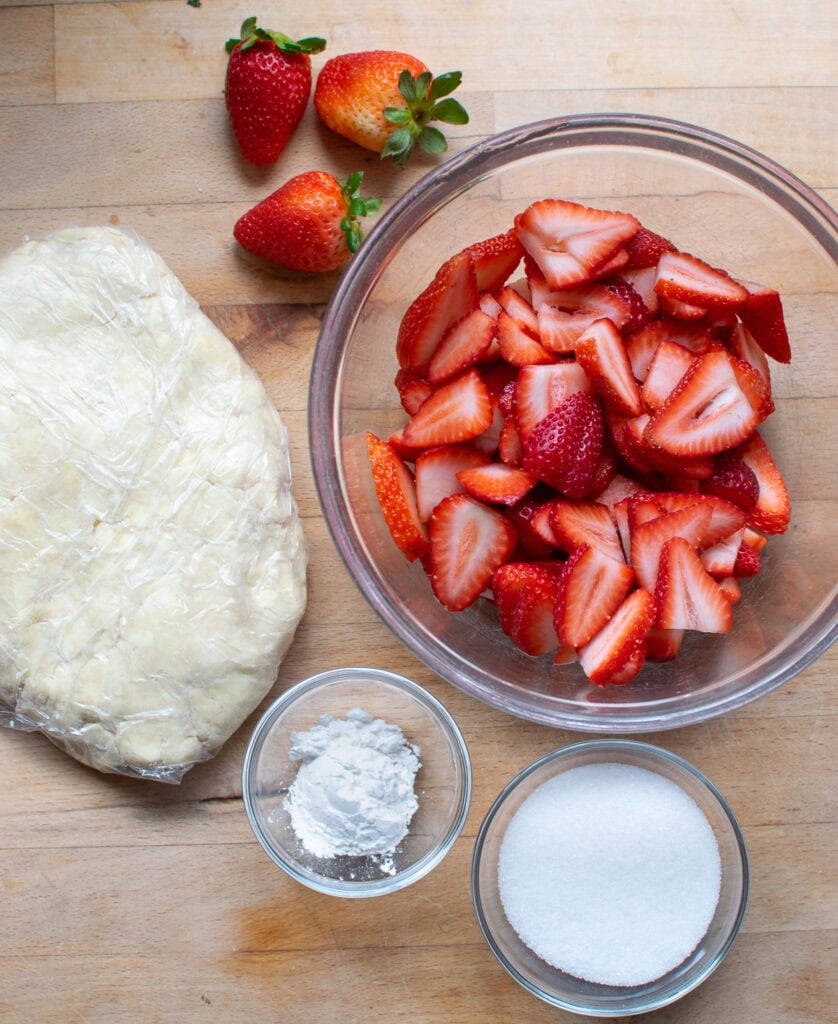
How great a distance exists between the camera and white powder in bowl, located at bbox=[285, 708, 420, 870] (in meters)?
1.16

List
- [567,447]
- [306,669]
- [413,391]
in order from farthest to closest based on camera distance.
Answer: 1. [306,669]
2. [413,391]
3. [567,447]

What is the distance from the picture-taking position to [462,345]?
107cm

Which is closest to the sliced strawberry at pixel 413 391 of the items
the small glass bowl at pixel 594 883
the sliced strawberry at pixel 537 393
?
the sliced strawberry at pixel 537 393

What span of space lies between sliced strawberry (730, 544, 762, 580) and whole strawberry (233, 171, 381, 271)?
0.57m

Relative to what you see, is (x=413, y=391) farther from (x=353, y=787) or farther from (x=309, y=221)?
(x=353, y=787)

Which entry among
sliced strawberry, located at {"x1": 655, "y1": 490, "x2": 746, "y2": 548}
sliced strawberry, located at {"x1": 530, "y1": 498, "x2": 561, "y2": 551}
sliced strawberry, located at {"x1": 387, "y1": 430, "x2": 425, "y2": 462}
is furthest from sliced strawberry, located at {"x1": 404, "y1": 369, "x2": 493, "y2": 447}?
sliced strawberry, located at {"x1": 655, "y1": 490, "x2": 746, "y2": 548}

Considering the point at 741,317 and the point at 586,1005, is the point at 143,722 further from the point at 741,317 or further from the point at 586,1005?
the point at 741,317

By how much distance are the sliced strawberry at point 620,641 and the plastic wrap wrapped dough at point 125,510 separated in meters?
0.37

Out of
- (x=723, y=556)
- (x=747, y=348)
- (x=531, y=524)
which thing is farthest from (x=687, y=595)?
(x=747, y=348)

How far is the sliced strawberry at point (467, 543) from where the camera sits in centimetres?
106

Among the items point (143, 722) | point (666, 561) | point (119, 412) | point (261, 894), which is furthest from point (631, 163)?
point (261, 894)

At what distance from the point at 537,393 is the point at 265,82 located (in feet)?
1.65

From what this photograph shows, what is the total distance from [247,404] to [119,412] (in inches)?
5.8

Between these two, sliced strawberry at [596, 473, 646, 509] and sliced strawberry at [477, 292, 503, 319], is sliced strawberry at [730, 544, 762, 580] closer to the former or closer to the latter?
sliced strawberry at [596, 473, 646, 509]
